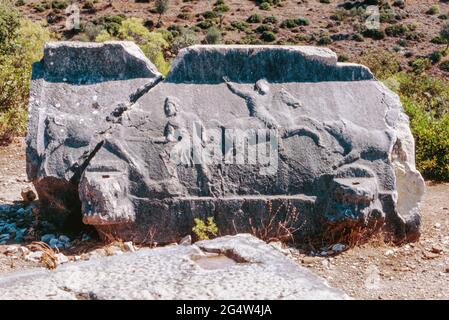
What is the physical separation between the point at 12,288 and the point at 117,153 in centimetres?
225

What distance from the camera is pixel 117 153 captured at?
6.04m

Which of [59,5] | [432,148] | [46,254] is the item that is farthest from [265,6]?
[46,254]

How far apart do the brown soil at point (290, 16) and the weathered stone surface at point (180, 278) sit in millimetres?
29480

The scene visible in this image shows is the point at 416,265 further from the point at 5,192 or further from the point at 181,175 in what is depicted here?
the point at 5,192

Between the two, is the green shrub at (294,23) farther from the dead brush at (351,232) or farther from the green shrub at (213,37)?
the dead brush at (351,232)

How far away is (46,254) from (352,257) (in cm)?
244

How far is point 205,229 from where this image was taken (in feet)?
19.3

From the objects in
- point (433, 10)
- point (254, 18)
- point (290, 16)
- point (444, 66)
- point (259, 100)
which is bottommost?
point (444, 66)

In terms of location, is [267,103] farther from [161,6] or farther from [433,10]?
[433,10]

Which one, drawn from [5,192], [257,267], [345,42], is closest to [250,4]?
[345,42]

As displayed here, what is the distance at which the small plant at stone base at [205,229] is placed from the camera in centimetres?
586

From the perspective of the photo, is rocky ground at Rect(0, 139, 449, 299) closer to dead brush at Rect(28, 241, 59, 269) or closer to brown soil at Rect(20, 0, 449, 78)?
dead brush at Rect(28, 241, 59, 269)

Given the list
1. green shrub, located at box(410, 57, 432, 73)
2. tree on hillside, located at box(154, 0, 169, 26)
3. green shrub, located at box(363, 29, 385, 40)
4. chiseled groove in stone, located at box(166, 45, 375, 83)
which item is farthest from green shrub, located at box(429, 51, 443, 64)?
chiseled groove in stone, located at box(166, 45, 375, 83)
